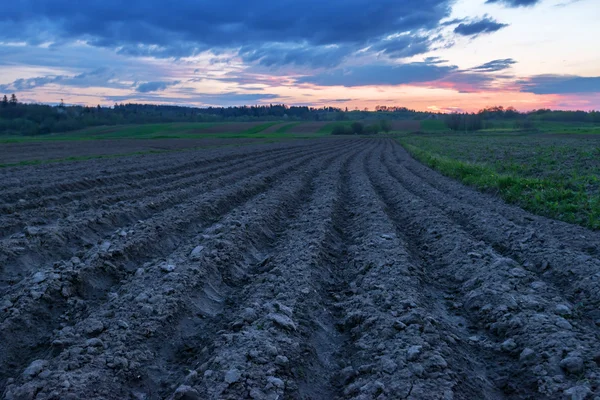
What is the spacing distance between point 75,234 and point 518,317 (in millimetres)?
7116

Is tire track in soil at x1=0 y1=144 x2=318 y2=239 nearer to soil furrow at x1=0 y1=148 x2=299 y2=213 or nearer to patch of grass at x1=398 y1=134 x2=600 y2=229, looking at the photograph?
soil furrow at x1=0 y1=148 x2=299 y2=213

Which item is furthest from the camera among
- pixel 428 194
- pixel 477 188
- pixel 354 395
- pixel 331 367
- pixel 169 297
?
pixel 477 188

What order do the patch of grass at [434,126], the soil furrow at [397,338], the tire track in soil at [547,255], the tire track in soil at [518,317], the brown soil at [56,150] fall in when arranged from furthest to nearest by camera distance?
the patch of grass at [434,126] → the brown soil at [56,150] → the tire track in soil at [547,255] → the tire track in soil at [518,317] → the soil furrow at [397,338]

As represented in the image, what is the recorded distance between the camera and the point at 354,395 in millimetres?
3629

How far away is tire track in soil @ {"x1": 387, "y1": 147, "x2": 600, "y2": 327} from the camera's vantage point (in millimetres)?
5578

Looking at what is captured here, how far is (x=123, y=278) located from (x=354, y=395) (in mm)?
4031

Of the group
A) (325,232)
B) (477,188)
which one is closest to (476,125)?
(477,188)

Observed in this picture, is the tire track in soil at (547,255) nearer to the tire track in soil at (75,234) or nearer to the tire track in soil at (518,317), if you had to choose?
the tire track in soil at (518,317)

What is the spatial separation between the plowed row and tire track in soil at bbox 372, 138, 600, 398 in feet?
0.07

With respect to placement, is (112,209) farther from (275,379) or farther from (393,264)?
(275,379)

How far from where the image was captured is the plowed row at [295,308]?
147 inches

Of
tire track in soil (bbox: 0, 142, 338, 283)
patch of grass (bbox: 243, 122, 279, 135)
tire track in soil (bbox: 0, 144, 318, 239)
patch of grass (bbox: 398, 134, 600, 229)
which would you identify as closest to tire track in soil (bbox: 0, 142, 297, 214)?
tire track in soil (bbox: 0, 144, 318, 239)

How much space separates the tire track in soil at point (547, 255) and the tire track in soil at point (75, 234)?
21.4 ft

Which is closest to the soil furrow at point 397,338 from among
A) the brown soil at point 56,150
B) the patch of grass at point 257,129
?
the brown soil at point 56,150
